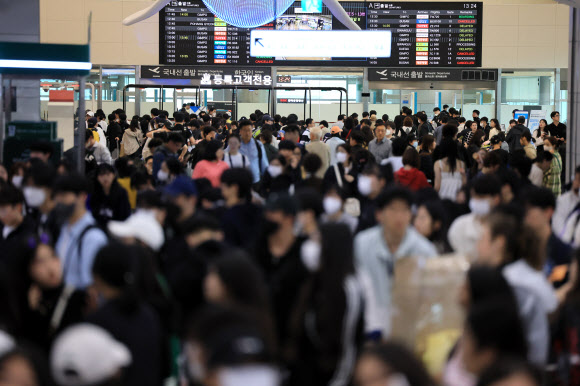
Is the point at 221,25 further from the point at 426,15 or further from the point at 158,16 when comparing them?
the point at 426,15

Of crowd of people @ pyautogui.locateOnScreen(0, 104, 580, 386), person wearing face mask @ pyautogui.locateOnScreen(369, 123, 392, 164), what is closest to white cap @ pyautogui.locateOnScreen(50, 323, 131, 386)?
crowd of people @ pyautogui.locateOnScreen(0, 104, 580, 386)

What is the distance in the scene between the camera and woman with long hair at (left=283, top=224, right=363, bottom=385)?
321cm

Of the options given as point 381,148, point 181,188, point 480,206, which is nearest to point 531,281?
point 480,206

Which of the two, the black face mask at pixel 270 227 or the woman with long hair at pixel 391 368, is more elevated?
the black face mask at pixel 270 227

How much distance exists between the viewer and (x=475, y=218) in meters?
5.12

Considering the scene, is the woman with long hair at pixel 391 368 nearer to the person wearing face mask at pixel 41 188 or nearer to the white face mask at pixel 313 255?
the white face mask at pixel 313 255

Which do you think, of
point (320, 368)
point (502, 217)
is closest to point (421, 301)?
point (502, 217)

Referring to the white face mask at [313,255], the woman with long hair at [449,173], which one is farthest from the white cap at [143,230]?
the woman with long hair at [449,173]

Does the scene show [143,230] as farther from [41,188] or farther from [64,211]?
[41,188]

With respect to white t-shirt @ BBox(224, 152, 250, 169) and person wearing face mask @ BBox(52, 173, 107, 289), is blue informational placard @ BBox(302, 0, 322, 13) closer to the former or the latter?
white t-shirt @ BBox(224, 152, 250, 169)

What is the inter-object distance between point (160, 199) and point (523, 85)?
17.0 m

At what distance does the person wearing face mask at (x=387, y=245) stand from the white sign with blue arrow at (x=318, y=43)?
1489 centimetres

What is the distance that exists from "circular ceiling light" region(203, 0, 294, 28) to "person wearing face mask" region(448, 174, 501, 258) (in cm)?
674

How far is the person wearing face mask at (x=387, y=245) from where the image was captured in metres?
4.13
